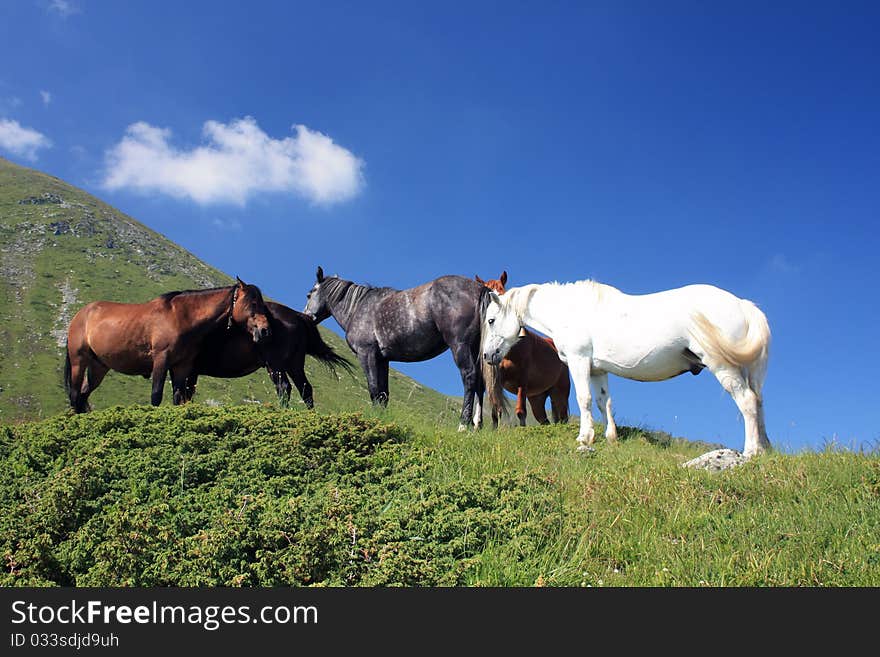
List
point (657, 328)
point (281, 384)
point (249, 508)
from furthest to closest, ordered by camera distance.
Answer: point (281, 384) → point (657, 328) → point (249, 508)

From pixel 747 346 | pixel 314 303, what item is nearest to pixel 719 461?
pixel 747 346

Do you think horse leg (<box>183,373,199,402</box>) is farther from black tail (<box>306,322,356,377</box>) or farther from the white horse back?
the white horse back

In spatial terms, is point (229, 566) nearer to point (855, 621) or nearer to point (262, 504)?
point (262, 504)

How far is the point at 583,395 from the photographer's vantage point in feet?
38.5

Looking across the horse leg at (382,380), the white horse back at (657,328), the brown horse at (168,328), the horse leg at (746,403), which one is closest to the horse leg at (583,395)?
the white horse back at (657,328)

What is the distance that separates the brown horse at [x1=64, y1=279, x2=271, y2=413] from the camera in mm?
12641

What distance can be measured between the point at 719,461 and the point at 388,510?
4.99 metres

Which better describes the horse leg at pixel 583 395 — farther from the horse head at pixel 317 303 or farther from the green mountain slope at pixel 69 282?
the green mountain slope at pixel 69 282

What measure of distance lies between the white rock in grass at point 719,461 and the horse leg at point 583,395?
6.81ft

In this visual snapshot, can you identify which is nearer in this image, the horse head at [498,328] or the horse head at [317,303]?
the horse head at [498,328]

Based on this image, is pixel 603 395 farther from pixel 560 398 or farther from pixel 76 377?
pixel 76 377

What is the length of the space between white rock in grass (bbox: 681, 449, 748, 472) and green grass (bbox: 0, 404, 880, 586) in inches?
11.8

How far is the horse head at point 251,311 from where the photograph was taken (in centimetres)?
1270

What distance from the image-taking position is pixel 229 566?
5.91 metres
